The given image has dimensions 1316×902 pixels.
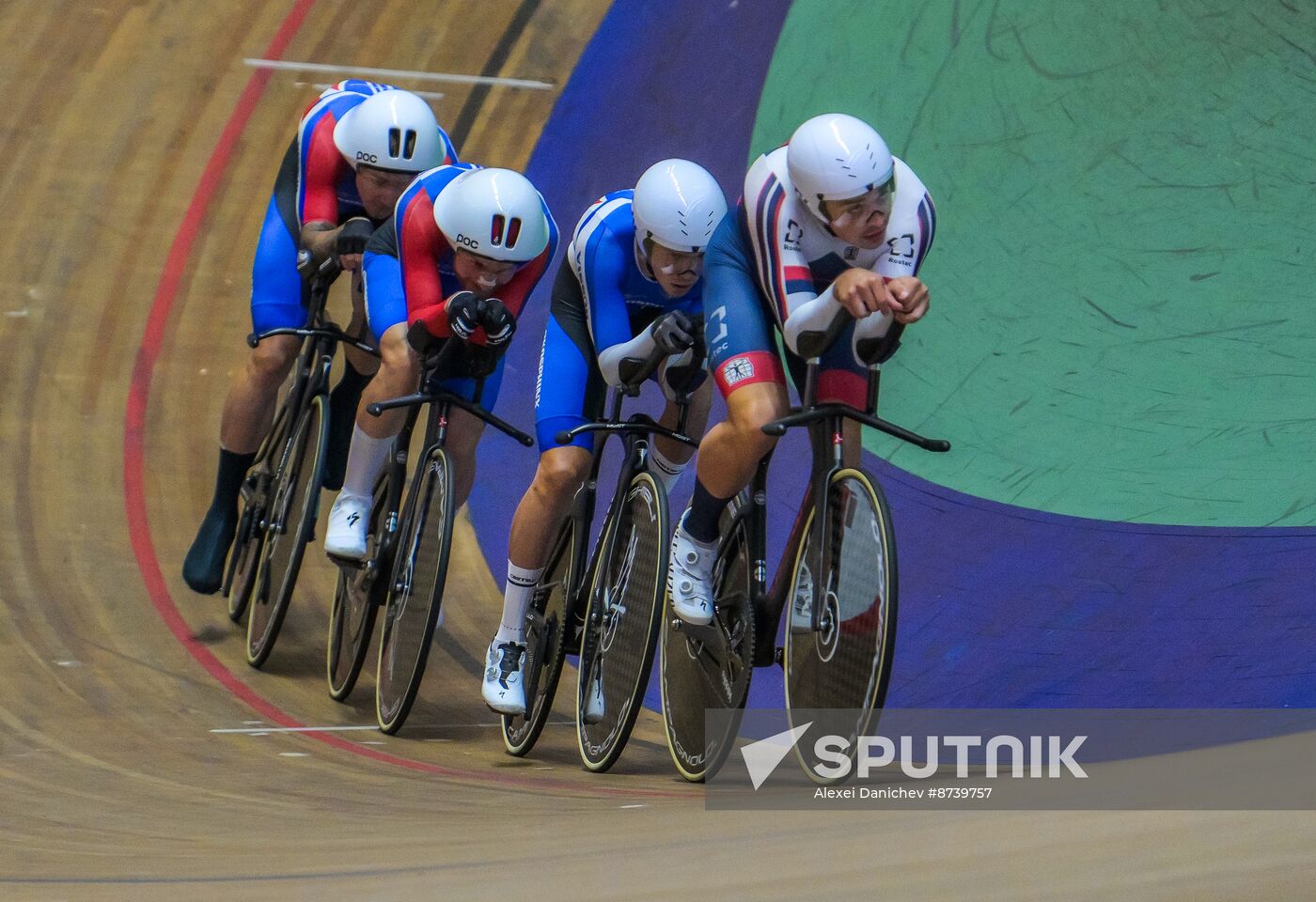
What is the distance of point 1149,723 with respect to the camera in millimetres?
4773

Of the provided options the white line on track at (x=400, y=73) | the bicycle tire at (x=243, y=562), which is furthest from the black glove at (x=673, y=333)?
the white line on track at (x=400, y=73)

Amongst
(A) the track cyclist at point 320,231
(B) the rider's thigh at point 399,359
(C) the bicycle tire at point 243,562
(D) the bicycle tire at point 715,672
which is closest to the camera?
(D) the bicycle tire at point 715,672

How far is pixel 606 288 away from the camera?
404 centimetres

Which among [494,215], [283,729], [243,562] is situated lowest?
[283,729]

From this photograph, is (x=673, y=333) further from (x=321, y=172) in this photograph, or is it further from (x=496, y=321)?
(x=321, y=172)

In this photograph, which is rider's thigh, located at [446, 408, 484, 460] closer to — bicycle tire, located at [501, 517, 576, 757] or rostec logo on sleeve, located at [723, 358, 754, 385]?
bicycle tire, located at [501, 517, 576, 757]

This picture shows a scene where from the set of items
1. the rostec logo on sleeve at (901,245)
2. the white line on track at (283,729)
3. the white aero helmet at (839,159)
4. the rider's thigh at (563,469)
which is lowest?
the white line on track at (283,729)

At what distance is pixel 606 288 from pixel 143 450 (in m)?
2.90

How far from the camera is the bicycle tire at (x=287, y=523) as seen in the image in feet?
16.2

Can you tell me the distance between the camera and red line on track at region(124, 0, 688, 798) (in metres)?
4.20

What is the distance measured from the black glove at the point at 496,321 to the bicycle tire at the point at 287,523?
3.10 ft

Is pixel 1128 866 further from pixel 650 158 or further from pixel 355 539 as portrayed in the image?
pixel 650 158

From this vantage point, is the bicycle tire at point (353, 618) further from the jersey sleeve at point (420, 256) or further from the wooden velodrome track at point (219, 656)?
the jersey sleeve at point (420, 256)

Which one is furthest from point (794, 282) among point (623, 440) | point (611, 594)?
point (611, 594)
